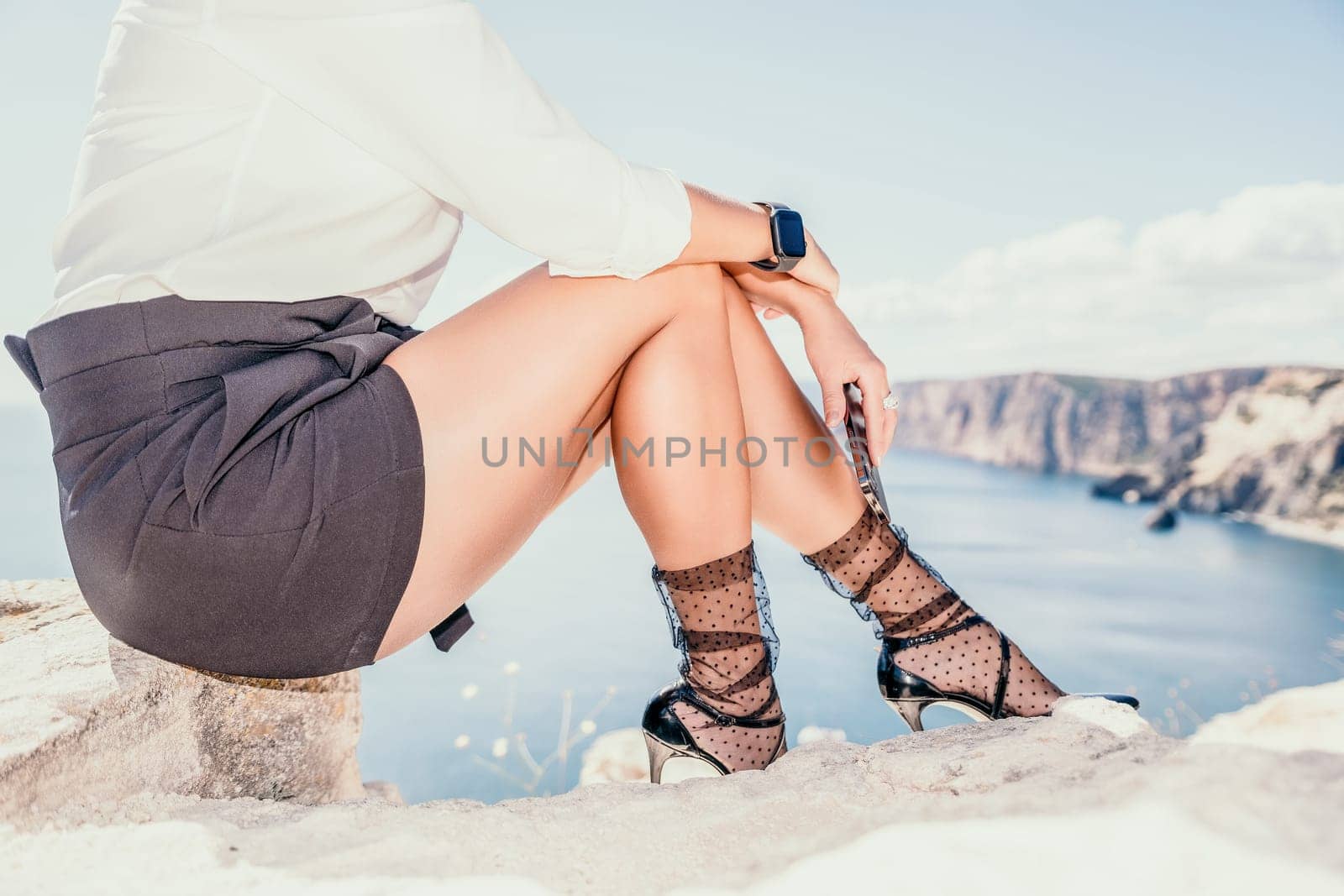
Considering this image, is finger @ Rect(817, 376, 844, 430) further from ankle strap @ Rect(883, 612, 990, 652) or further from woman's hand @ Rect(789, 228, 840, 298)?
ankle strap @ Rect(883, 612, 990, 652)

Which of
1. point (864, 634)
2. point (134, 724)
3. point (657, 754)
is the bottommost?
point (864, 634)

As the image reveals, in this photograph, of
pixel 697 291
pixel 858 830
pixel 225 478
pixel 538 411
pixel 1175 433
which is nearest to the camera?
pixel 858 830

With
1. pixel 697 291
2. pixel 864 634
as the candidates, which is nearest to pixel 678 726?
pixel 697 291

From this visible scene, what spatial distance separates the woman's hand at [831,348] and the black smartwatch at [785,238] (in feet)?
0.17

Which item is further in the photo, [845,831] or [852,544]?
[852,544]

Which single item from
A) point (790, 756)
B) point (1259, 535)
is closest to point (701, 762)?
point (790, 756)

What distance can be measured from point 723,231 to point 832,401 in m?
0.26

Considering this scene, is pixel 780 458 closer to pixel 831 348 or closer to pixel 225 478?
pixel 831 348

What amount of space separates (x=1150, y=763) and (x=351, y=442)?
0.73m

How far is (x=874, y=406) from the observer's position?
1.04 metres

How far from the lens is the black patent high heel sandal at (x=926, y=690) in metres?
1.14

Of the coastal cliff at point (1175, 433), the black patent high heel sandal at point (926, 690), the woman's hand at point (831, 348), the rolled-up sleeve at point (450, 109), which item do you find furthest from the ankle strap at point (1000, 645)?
the coastal cliff at point (1175, 433)

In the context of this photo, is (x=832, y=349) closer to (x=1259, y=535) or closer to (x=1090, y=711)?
(x=1090, y=711)

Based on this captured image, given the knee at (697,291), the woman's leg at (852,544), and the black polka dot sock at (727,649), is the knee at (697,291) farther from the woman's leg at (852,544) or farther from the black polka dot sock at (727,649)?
the black polka dot sock at (727,649)
